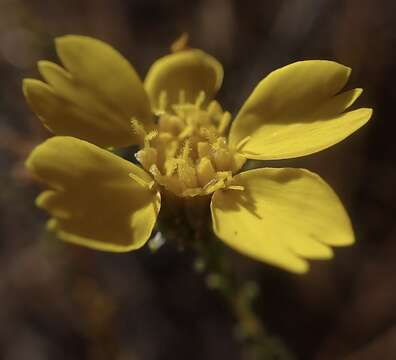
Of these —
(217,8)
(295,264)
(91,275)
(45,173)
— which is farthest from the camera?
(217,8)

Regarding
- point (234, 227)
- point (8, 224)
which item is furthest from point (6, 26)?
point (234, 227)

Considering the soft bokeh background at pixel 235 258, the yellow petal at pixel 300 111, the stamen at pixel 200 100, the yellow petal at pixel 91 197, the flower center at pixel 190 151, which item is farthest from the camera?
the soft bokeh background at pixel 235 258

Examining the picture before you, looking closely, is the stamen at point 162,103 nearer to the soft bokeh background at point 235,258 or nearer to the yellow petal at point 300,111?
the yellow petal at point 300,111

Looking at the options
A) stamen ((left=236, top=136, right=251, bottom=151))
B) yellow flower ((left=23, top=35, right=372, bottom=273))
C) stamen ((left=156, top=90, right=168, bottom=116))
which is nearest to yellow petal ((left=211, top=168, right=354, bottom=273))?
yellow flower ((left=23, top=35, right=372, bottom=273))

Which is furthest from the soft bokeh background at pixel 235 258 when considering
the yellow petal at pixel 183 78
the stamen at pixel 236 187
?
the stamen at pixel 236 187

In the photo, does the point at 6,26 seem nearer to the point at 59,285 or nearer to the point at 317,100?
the point at 59,285

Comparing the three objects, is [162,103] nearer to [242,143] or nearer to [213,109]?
[213,109]
